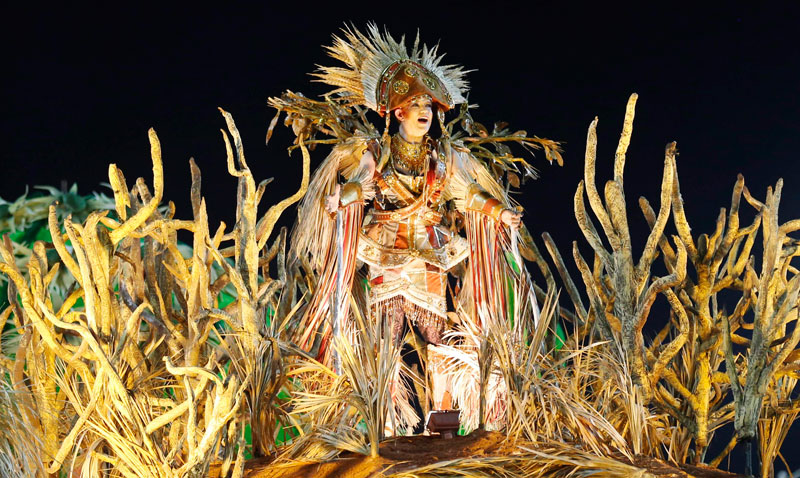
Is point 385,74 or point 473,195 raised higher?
point 385,74

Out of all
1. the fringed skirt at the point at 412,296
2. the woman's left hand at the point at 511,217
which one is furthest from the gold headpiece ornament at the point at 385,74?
the fringed skirt at the point at 412,296

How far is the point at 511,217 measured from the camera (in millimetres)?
2598

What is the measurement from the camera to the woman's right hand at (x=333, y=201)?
2600 mm

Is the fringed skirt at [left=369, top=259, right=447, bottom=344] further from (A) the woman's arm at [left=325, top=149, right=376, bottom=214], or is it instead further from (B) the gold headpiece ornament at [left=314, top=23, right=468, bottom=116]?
(B) the gold headpiece ornament at [left=314, top=23, right=468, bottom=116]

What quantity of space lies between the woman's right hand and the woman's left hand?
0.51 m

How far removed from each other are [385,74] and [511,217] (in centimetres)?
61

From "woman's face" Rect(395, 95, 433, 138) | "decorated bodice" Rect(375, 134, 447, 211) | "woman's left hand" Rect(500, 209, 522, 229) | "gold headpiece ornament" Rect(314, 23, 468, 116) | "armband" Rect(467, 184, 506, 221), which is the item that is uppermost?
"gold headpiece ornament" Rect(314, 23, 468, 116)

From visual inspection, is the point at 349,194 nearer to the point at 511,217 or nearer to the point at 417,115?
the point at 417,115

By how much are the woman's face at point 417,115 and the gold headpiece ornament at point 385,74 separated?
20mm

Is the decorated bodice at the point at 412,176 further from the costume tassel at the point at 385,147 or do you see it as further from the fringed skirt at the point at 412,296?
the fringed skirt at the point at 412,296

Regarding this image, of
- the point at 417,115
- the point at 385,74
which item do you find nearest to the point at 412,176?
the point at 417,115

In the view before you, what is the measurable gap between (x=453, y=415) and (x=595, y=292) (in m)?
0.52

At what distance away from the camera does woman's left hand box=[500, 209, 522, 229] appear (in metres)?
2.60

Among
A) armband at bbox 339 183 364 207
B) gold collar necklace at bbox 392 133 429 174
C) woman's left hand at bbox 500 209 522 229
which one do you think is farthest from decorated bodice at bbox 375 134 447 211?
woman's left hand at bbox 500 209 522 229
